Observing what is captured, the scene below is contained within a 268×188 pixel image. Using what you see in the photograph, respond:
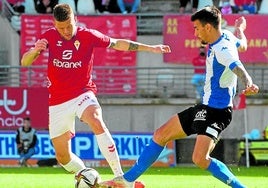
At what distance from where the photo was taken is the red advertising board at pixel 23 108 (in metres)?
27.4

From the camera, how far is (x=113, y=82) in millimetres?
28234

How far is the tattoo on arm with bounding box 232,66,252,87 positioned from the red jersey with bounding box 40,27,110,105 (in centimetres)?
275

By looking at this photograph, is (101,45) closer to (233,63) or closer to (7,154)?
(233,63)

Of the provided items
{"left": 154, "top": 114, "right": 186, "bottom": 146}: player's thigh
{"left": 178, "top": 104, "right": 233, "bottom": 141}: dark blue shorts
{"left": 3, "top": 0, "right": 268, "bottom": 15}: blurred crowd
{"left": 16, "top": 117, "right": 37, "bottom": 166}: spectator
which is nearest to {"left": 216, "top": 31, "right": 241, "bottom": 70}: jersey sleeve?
{"left": 178, "top": 104, "right": 233, "bottom": 141}: dark blue shorts

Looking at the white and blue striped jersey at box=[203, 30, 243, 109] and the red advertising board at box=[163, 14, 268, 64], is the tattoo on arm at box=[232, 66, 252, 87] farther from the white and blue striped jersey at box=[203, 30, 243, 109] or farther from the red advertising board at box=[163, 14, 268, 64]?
the red advertising board at box=[163, 14, 268, 64]

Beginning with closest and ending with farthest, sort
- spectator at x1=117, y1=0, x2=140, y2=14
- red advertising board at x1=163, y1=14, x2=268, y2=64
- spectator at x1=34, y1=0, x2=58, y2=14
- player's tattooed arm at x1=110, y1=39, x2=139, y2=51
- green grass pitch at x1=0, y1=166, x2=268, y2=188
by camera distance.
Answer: player's tattooed arm at x1=110, y1=39, x2=139, y2=51
green grass pitch at x1=0, y1=166, x2=268, y2=188
red advertising board at x1=163, y1=14, x2=268, y2=64
spectator at x1=34, y1=0, x2=58, y2=14
spectator at x1=117, y1=0, x2=140, y2=14

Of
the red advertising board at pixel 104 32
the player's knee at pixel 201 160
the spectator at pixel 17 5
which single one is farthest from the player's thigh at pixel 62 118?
the spectator at pixel 17 5

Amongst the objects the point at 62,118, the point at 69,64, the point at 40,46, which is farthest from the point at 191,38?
the point at 40,46

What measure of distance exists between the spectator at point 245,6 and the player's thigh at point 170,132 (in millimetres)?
16755

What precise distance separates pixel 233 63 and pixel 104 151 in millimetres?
2439

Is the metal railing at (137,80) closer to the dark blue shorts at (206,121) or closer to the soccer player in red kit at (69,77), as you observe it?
the soccer player in red kit at (69,77)

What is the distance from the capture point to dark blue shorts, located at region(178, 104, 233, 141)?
12016 mm

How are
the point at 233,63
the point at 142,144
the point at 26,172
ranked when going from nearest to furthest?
the point at 233,63 < the point at 26,172 < the point at 142,144

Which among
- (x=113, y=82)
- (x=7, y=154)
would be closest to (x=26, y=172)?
(x=7, y=154)
